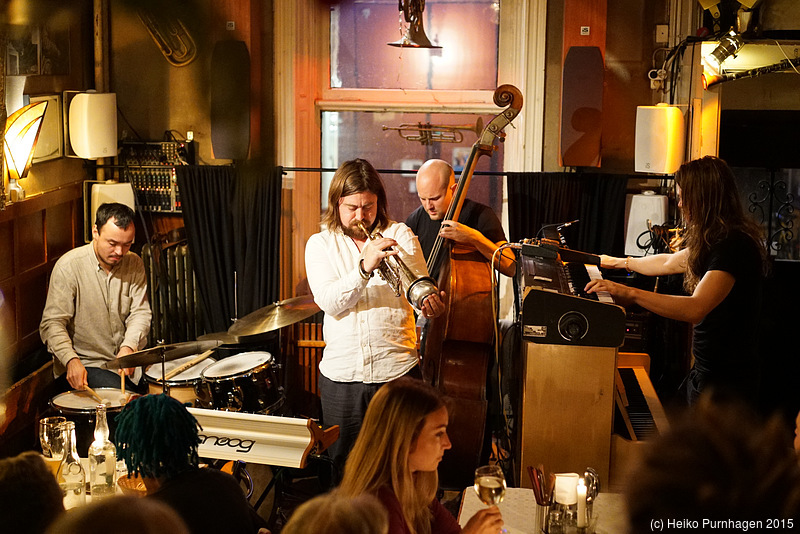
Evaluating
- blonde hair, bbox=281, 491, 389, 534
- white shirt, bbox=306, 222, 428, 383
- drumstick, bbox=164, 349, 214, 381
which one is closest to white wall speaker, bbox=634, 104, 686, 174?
white shirt, bbox=306, 222, 428, 383

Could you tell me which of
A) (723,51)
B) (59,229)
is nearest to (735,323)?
(723,51)

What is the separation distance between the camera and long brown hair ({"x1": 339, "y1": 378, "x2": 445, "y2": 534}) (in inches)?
84.7

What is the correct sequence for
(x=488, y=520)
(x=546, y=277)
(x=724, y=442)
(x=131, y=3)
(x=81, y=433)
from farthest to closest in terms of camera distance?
(x=81, y=433) → (x=546, y=277) → (x=488, y=520) → (x=724, y=442) → (x=131, y=3)

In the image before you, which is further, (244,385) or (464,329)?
(244,385)

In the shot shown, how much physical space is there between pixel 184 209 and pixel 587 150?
231cm

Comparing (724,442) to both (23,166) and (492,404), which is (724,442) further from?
(23,166)

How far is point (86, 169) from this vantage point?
4.86 metres

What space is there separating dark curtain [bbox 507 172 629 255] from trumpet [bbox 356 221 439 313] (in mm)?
1711

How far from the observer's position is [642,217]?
458 centimetres

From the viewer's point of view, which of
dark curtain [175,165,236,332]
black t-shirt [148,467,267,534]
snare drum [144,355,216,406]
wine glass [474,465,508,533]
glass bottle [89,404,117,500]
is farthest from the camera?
dark curtain [175,165,236,332]

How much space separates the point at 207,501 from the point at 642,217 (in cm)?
325

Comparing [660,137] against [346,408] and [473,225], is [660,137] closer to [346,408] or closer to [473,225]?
[473,225]

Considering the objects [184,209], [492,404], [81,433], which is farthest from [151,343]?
[492,404]

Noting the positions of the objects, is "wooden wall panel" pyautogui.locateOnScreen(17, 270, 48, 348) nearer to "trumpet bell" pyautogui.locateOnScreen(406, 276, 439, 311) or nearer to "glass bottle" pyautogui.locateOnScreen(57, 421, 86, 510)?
"glass bottle" pyautogui.locateOnScreen(57, 421, 86, 510)
